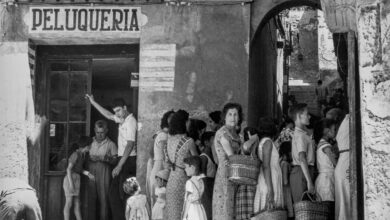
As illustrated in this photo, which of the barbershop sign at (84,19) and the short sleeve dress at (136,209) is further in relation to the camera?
the barbershop sign at (84,19)

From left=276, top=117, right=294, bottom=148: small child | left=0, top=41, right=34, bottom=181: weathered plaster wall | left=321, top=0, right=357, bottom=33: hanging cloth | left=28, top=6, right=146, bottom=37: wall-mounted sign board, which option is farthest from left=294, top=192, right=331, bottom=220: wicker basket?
left=0, top=41, right=34, bottom=181: weathered plaster wall

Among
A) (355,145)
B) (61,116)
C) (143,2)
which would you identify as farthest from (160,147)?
(355,145)

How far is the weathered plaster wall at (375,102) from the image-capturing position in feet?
26.1

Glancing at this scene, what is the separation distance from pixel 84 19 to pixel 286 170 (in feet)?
12.3

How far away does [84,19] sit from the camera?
39.6ft

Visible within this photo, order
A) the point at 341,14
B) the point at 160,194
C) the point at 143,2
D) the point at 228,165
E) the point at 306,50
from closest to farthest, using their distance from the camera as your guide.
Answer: the point at 341,14 → the point at 228,165 → the point at 160,194 → the point at 143,2 → the point at 306,50

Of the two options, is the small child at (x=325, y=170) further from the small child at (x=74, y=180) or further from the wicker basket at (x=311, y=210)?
the small child at (x=74, y=180)

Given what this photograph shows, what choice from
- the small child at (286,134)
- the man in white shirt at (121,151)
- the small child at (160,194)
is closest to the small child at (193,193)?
the small child at (160,194)

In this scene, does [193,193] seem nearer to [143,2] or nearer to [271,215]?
[271,215]

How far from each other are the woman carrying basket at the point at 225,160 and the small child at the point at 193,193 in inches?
6.6

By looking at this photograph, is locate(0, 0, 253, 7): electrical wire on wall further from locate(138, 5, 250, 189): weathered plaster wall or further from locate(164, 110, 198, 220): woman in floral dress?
locate(164, 110, 198, 220): woman in floral dress

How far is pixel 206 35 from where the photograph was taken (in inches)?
466

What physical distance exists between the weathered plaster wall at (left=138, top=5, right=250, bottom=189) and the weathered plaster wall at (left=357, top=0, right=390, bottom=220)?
361 centimetres

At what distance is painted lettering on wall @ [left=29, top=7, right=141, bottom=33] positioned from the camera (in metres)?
12.0
